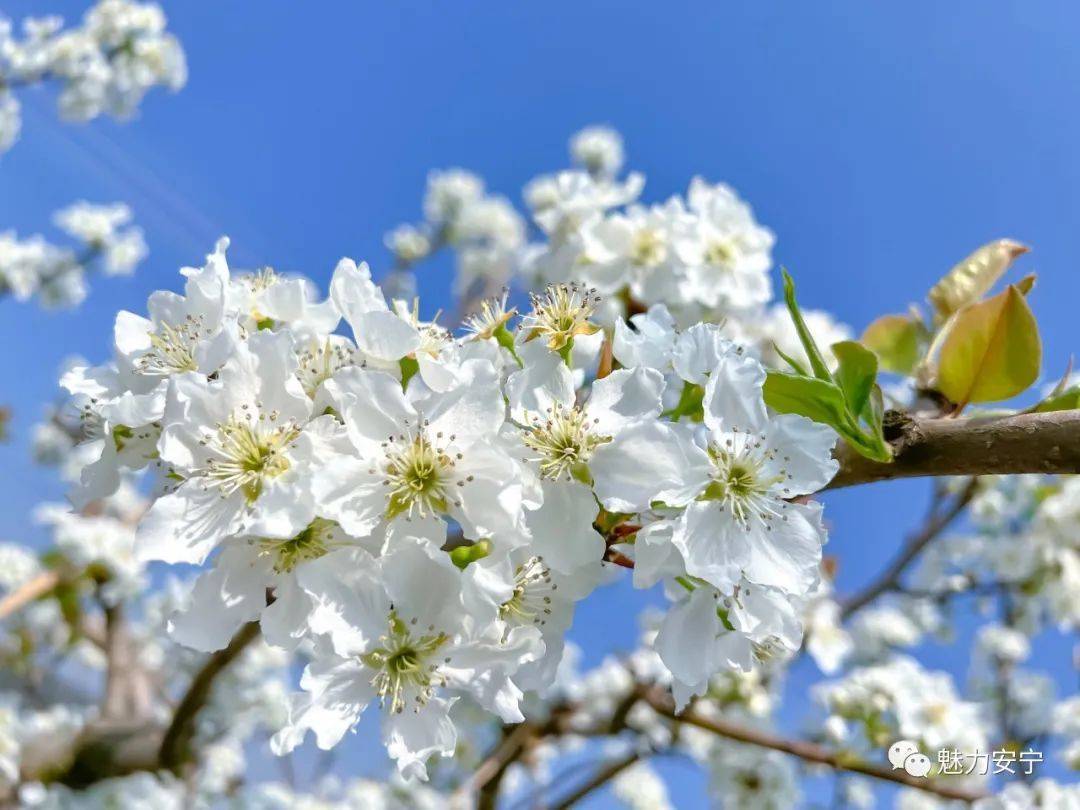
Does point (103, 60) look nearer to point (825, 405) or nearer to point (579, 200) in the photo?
point (579, 200)

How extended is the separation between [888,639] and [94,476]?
3.93 meters

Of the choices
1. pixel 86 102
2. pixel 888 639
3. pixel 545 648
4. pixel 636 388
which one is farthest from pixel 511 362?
pixel 86 102

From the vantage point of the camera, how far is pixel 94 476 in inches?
31.7

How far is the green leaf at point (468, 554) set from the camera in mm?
650

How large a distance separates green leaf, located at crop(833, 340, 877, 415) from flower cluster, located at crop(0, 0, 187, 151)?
15.0 ft

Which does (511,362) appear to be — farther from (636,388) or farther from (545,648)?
(545,648)

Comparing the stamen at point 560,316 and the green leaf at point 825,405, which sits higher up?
the stamen at point 560,316

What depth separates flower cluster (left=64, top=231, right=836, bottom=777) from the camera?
65cm

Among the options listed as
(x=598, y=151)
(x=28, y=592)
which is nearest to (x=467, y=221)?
(x=598, y=151)

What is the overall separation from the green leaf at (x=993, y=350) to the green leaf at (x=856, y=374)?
143 millimetres

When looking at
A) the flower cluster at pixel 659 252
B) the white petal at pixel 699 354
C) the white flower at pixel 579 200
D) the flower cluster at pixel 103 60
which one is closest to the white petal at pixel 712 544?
the white petal at pixel 699 354

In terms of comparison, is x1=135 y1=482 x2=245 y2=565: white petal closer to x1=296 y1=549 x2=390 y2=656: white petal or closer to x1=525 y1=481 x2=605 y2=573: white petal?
x1=296 y1=549 x2=390 y2=656: white petal

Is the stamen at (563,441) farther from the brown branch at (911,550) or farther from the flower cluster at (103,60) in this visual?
the flower cluster at (103,60)

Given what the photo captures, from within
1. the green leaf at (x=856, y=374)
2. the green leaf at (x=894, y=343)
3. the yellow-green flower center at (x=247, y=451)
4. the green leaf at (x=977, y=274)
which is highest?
the green leaf at (x=977, y=274)
